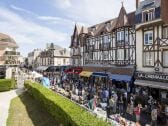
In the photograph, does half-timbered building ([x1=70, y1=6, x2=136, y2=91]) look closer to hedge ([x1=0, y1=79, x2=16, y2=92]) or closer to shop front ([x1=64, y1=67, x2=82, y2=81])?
shop front ([x1=64, y1=67, x2=82, y2=81])

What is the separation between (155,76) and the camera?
25.8 metres

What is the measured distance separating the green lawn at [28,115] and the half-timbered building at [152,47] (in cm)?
1108

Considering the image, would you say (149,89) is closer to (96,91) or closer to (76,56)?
(96,91)

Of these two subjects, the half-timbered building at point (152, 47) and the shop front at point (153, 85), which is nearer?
the shop front at point (153, 85)

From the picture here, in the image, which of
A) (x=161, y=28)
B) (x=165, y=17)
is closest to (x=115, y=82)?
(x=161, y=28)

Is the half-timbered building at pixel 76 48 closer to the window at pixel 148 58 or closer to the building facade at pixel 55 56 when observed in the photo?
the window at pixel 148 58

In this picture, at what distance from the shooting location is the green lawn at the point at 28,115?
20.8m

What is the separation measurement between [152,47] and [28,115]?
14.9m

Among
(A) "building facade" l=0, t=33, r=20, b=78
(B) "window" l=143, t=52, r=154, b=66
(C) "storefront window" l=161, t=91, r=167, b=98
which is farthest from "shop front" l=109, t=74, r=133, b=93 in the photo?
(A) "building facade" l=0, t=33, r=20, b=78

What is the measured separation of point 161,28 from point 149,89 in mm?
6618

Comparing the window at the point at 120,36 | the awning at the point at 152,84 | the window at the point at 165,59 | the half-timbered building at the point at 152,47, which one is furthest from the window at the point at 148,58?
the window at the point at 120,36

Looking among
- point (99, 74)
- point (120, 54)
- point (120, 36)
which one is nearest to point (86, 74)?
point (99, 74)

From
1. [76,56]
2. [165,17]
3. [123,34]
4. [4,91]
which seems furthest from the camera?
[76,56]

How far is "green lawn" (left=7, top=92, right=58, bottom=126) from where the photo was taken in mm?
20766
